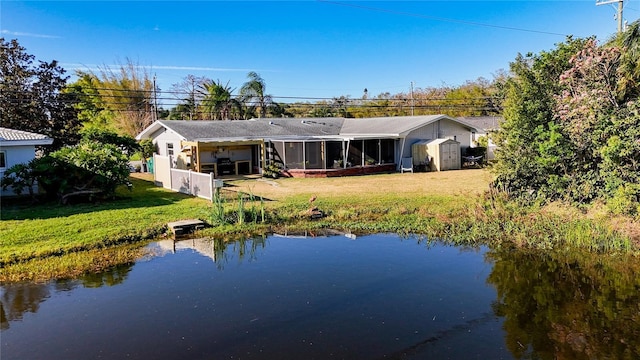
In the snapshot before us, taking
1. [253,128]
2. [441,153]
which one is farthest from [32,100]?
[441,153]

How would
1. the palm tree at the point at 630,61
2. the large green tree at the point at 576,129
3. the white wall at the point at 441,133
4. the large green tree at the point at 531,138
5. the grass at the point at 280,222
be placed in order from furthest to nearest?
the white wall at the point at 441,133
the large green tree at the point at 531,138
the palm tree at the point at 630,61
the large green tree at the point at 576,129
the grass at the point at 280,222

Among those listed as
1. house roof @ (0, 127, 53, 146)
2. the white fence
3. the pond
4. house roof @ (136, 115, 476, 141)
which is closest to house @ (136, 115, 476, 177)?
house roof @ (136, 115, 476, 141)

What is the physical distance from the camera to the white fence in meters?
16.8

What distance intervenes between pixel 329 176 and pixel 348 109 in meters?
27.5

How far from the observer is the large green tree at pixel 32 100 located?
22.6 m

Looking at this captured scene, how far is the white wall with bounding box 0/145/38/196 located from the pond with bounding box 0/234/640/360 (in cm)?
1057

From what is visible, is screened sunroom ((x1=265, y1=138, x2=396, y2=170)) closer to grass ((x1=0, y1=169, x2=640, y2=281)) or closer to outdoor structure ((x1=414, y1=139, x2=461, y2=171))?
outdoor structure ((x1=414, y1=139, x2=461, y2=171))

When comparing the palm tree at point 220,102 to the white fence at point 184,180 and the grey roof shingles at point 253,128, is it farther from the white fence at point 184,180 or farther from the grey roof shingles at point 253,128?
the white fence at point 184,180

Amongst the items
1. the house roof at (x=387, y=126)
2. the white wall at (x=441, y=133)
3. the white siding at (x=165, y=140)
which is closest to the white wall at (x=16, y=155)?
the white siding at (x=165, y=140)

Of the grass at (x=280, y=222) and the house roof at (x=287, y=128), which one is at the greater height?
the house roof at (x=287, y=128)

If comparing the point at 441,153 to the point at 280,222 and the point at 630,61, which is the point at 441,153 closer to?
the point at 630,61

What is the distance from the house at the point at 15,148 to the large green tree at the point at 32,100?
5.39 metres

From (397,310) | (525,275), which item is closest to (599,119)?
(525,275)

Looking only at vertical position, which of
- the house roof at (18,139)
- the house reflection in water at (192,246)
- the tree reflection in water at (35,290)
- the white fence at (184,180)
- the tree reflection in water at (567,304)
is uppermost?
the house roof at (18,139)
